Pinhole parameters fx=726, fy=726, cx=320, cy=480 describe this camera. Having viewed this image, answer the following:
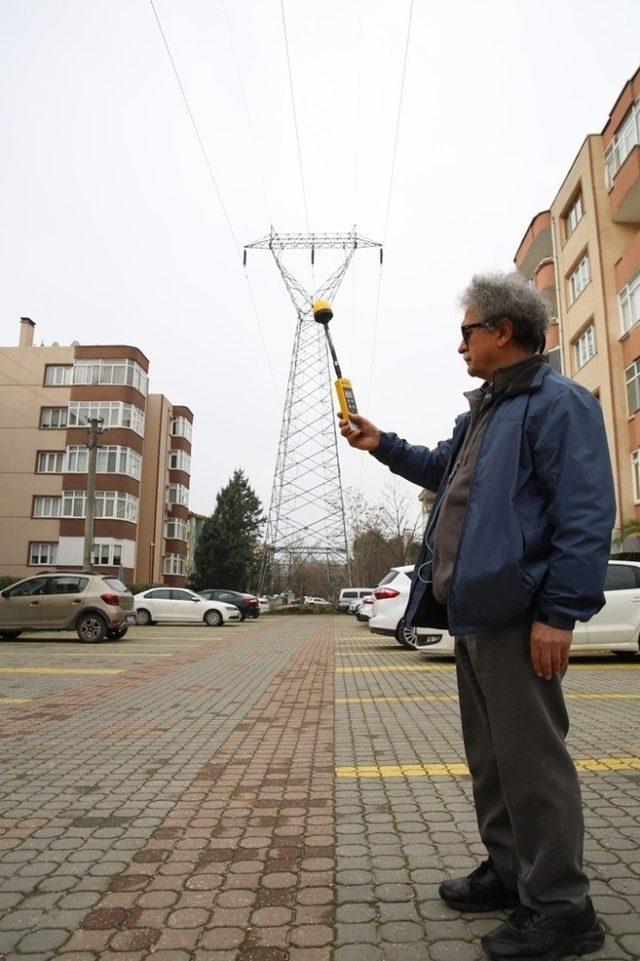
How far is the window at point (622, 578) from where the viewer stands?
10883 millimetres

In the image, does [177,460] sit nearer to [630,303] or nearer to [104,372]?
[104,372]

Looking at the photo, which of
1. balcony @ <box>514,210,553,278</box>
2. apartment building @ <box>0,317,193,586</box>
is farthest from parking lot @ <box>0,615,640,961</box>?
apartment building @ <box>0,317,193,586</box>

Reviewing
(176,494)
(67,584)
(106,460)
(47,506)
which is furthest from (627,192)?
(176,494)

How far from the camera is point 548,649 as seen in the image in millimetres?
2266

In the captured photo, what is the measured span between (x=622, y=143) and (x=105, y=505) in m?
31.0

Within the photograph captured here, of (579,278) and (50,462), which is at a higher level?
(579,278)

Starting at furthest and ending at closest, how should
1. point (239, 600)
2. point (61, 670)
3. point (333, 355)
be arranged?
point (239, 600) → point (61, 670) → point (333, 355)

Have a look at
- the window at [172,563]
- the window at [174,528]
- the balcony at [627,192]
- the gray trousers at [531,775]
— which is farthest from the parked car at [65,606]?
the window at [174,528]

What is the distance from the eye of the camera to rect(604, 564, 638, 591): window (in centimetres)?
1088

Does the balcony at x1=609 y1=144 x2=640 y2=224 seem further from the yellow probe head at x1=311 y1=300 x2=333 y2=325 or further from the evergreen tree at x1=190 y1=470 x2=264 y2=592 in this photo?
the evergreen tree at x1=190 y1=470 x2=264 y2=592

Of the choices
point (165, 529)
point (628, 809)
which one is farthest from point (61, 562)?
point (628, 809)

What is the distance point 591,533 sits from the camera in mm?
2236

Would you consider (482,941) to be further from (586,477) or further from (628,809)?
(628,809)

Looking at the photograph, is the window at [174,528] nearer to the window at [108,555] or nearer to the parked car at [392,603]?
the window at [108,555]
